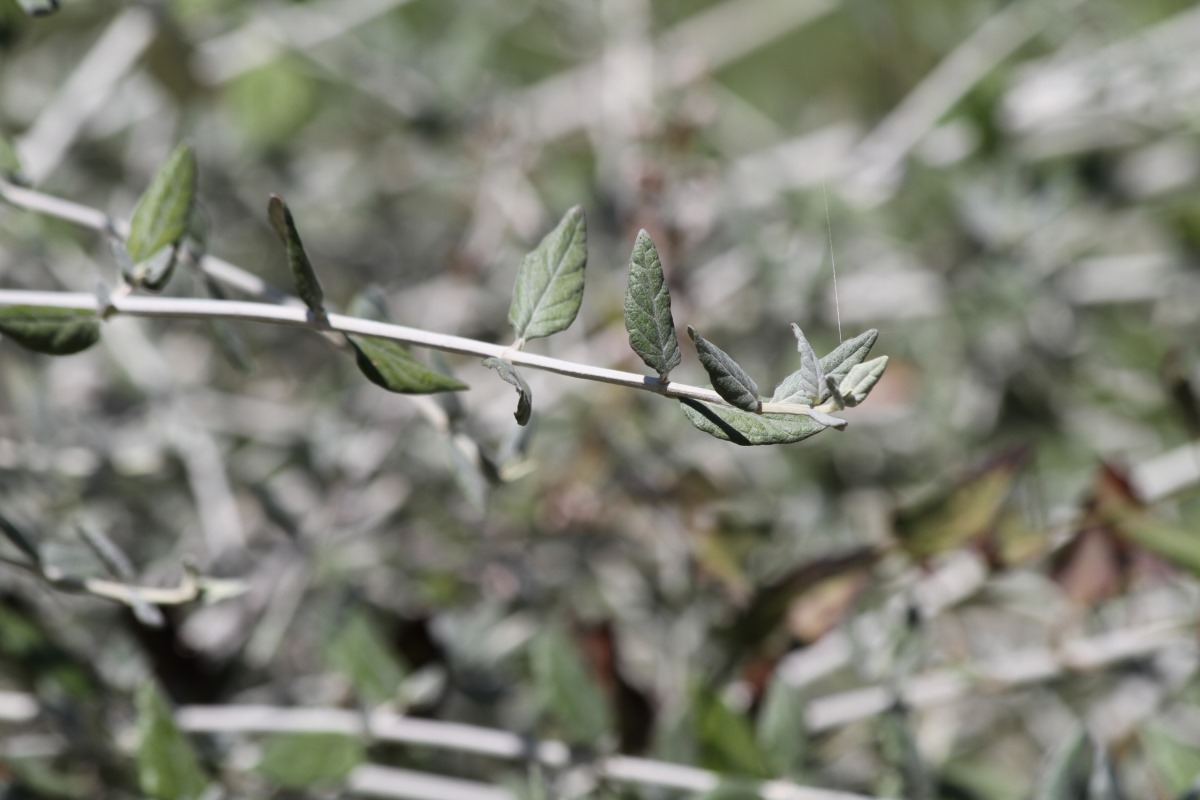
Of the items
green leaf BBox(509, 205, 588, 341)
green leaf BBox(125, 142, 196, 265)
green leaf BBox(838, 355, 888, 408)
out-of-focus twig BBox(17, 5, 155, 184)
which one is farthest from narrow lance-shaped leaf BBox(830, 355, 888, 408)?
out-of-focus twig BBox(17, 5, 155, 184)

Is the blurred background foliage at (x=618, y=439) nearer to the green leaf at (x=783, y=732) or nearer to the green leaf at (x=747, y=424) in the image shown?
the green leaf at (x=783, y=732)

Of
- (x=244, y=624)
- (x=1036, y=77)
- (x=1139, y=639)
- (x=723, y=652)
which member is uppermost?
(x=1036, y=77)

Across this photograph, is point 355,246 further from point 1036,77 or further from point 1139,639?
point 1139,639

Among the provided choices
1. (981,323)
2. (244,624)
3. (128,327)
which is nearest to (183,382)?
(128,327)

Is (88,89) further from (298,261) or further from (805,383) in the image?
(805,383)

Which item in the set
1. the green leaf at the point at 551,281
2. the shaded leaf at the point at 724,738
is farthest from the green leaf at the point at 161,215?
the shaded leaf at the point at 724,738
